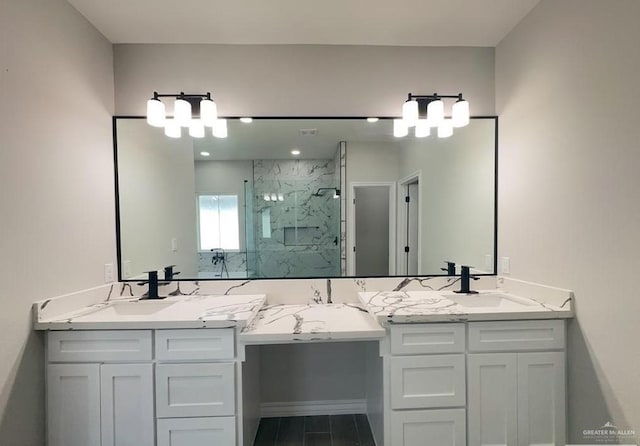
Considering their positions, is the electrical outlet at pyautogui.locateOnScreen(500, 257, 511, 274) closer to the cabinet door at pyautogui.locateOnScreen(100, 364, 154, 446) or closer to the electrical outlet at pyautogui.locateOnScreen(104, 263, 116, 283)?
the cabinet door at pyautogui.locateOnScreen(100, 364, 154, 446)

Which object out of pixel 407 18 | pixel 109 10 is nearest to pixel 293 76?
pixel 407 18

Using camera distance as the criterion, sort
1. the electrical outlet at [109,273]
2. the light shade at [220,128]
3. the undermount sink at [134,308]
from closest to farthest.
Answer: the undermount sink at [134,308] → the electrical outlet at [109,273] → the light shade at [220,128]

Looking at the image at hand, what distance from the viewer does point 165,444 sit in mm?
1421

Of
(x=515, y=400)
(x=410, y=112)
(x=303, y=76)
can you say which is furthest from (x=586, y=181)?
(x=303, y=76)

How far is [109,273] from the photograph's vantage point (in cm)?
187

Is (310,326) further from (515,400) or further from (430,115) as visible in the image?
(430,115)

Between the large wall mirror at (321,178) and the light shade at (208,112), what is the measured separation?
0.43 feet

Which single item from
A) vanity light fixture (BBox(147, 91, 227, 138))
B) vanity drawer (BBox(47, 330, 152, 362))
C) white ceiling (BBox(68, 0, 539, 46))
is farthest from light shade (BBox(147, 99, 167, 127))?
vanity drawer (BBox(47, 330, 152, 362))

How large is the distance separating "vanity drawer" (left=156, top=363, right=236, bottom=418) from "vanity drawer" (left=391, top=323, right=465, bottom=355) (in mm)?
871

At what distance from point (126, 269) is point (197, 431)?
1.16 m

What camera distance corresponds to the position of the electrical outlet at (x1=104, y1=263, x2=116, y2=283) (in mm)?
1847

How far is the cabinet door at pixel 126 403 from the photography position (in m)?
A: 1.42

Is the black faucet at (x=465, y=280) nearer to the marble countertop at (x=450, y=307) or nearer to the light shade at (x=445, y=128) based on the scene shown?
the marble countertop at (x=450, y=307)

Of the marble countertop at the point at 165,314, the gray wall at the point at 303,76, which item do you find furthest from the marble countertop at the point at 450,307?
the gray wall at the point at 303,76
